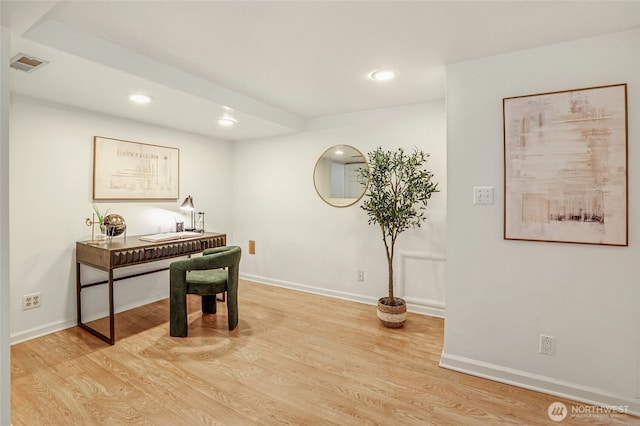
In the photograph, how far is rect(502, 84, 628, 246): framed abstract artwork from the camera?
1.82 meters

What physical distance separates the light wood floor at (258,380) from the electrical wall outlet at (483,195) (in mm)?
1212

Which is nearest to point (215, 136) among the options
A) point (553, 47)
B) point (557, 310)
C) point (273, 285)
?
point (273, 285)

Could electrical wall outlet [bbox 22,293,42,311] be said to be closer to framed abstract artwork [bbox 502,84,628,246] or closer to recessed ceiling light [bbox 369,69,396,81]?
recessed ceiling light [bbox 369,69,396,81]

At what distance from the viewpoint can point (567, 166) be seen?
192 centimetres

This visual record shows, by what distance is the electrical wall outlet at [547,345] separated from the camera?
198cm

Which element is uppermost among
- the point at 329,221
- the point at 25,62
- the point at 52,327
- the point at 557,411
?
the point at 25,62

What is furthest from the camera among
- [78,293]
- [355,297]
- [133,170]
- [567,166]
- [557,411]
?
[355,297]

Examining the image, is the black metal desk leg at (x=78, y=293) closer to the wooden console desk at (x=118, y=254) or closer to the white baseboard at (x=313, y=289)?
the wooden console desk at (x=118, y=254)

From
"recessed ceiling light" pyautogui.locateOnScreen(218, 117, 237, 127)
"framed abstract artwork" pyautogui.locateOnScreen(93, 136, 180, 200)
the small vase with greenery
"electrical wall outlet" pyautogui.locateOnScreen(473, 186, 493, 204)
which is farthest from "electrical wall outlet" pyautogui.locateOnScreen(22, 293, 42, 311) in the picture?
"electrical wall outlet" pyautogui.locateOnScreen(473, 186, 493, 204)

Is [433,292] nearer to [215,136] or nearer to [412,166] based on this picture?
[412,166]

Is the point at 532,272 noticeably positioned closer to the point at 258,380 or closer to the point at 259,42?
the point at 258,380

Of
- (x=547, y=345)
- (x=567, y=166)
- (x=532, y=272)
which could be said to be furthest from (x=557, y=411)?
(x=567, y=166)

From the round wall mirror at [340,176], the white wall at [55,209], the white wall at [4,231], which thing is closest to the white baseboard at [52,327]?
the white wall at [55,209]

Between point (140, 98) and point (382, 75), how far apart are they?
2.02 m
